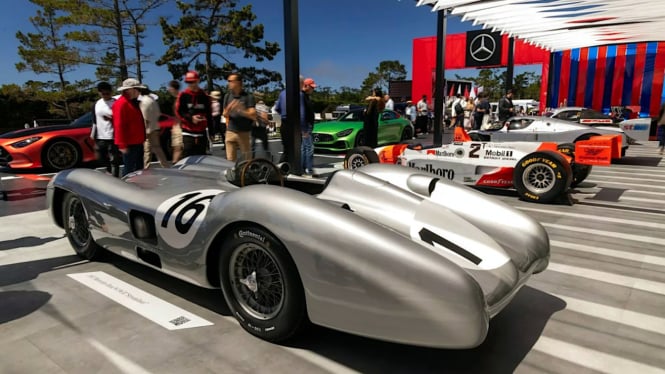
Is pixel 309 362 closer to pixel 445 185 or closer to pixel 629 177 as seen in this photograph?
pixel 445 185

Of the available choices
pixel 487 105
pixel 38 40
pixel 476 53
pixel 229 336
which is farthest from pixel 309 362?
pixel 38 40

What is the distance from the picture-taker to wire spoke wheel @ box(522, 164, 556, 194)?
5363mm

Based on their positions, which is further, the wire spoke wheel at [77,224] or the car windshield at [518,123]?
the car windshield at [518,123]

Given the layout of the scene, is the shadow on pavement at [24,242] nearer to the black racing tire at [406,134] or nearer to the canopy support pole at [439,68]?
the canopy support pole at [439,68]

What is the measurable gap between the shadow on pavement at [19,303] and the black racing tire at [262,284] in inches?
50.0

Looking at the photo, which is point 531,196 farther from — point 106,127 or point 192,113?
point 106,127

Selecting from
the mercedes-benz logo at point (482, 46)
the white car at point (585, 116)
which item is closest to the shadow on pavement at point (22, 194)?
the white car at point (585, 116)

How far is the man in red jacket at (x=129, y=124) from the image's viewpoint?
4.52 metres

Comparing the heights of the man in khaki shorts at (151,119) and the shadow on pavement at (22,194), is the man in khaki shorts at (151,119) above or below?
above

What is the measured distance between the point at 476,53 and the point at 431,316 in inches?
845

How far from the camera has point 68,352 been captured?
213 centimetres

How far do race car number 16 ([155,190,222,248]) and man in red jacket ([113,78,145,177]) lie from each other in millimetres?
2241

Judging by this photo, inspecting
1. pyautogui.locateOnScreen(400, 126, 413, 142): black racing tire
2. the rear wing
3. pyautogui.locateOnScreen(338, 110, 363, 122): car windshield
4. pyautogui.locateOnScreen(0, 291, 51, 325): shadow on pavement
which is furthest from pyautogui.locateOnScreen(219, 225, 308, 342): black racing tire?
pyautogui.locateOnScreen(400, 126, 413, 142): black racing tire

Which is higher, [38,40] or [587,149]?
[38,40]
